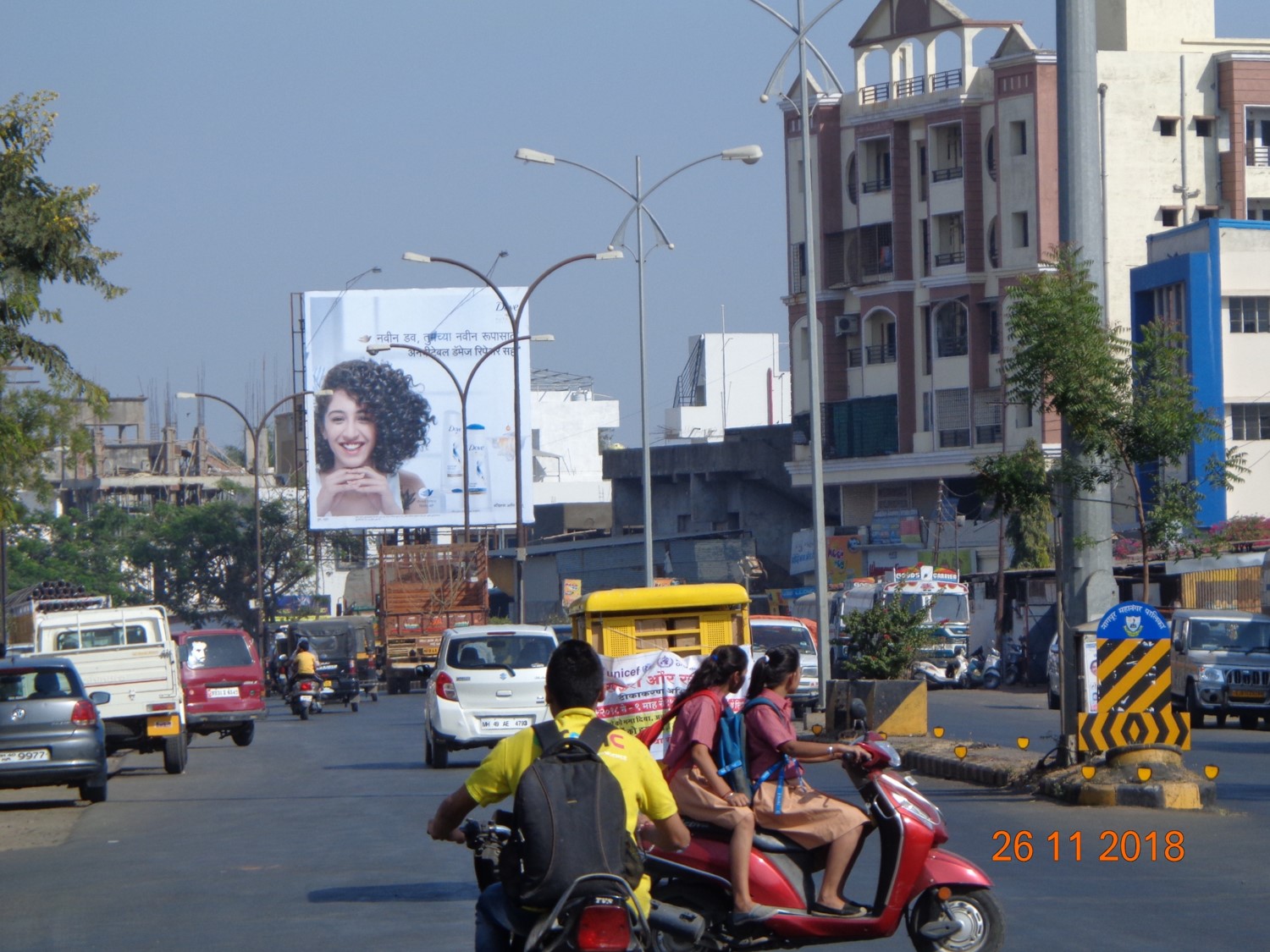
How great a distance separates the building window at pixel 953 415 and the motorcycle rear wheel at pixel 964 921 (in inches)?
2246

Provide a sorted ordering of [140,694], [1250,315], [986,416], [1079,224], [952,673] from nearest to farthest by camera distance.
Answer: [1079,224] → [140,694] → [952,673] → [1250,315] → [986,416]

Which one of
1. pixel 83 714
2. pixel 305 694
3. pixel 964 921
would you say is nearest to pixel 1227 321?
pixel 305 694

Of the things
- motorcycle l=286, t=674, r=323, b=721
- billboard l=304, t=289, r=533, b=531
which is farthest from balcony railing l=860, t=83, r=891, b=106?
motorcycle l=286, t=674, r=323, b=721

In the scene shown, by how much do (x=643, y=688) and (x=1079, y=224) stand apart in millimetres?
5504

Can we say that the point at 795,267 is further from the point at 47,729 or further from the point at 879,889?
the point at 879,889

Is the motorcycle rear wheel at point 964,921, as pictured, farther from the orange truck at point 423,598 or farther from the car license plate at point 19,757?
the orange truck at point 423,598

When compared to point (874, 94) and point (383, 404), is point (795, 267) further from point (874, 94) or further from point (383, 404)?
point (383, 404)

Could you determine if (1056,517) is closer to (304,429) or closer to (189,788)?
(189,788)

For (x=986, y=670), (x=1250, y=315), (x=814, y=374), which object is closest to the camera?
(x=814, y=374)

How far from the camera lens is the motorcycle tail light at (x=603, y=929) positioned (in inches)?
211

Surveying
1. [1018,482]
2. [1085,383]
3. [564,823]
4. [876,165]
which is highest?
[876,165]

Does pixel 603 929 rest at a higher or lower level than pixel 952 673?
higher

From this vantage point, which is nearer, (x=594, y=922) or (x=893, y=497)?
(x=594, y=922)

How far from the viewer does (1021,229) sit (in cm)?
6322
